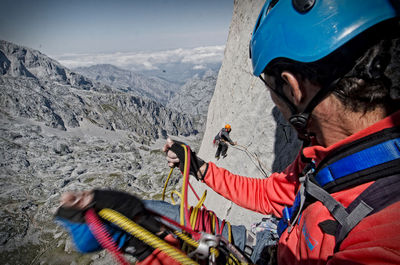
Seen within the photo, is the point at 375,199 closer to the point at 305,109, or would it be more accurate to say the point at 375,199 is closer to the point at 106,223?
the point at 305,109

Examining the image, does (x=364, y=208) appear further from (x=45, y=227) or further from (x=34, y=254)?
(x=45, y=227)

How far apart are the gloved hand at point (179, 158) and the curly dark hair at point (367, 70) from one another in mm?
2261

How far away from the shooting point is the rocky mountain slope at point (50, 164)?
93.4 meters

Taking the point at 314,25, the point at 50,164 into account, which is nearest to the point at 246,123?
the point at 314,25

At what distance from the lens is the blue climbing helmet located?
1.69 m

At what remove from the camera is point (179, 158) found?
3.48 metres

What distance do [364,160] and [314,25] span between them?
1.27 m

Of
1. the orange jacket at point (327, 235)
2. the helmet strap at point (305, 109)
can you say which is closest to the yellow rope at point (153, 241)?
the orange jacket at point (327, 235)

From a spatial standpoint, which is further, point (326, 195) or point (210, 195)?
point (210, 195)

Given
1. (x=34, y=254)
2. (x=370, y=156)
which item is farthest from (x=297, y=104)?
(x=34, y=254)

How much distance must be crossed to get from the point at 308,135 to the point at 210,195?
7.15 m

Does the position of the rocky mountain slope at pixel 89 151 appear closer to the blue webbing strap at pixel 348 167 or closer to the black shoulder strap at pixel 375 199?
the blue webbing strap at pixel 348 167

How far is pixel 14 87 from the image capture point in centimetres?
18012

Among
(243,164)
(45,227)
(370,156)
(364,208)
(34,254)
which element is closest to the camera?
(364,208)
